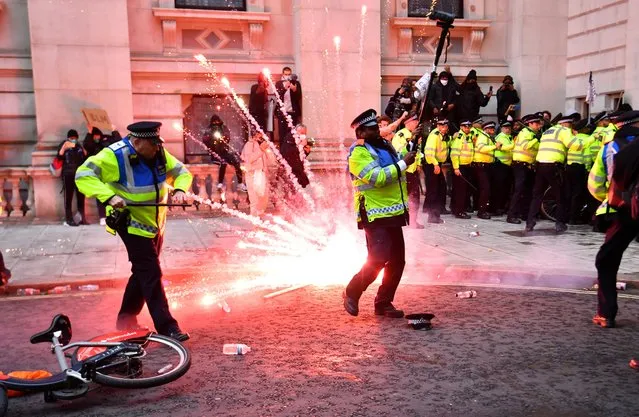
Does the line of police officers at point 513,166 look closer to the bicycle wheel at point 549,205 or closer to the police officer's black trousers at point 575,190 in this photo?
the police officer's black trousers at point 575,190

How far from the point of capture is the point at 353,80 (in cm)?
1505

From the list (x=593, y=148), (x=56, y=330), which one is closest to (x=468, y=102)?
(x=593, y=148)

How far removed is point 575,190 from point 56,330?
10.1m

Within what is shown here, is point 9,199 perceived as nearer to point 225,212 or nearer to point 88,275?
point 225,212

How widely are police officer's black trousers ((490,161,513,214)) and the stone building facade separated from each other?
3.38 m

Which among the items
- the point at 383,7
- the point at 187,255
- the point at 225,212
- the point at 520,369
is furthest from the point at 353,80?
the point at 520,369

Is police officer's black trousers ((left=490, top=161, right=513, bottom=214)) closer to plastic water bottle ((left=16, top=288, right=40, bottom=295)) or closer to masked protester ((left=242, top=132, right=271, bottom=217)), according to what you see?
masked protester ((left=242, top=132, right=271, bottom=217))

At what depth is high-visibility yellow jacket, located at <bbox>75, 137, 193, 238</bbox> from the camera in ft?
16.9

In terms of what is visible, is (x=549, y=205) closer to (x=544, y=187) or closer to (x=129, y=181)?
(x=544, y=187)

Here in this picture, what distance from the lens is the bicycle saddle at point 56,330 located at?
4.35 metres

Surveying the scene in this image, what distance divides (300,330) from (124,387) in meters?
1.96

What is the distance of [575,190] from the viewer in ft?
39.7

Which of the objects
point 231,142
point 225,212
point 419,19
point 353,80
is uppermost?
point 419,19

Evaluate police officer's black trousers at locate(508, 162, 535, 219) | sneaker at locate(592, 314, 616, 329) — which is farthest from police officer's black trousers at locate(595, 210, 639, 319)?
police officer's black trousers at locate(508, 162, 535, 219)
